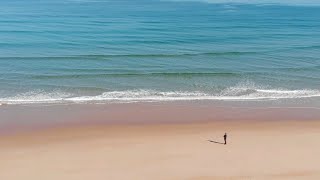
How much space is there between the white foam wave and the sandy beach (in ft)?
14.5

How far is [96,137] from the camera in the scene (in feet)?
74.8

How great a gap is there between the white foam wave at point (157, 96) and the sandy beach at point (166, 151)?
14.5 feet

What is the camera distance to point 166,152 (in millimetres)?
21078

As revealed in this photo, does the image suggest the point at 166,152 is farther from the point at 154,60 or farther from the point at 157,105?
the point at 154,60

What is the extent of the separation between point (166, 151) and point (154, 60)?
18.5 m

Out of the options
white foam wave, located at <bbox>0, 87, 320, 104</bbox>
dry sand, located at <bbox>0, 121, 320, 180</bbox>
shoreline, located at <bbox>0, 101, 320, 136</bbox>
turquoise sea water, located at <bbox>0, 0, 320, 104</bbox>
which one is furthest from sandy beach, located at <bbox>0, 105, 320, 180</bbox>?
turquoise sea water, located at <bbox>0, 0, 320, 104</bbox>

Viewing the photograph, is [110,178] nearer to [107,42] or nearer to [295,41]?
[107,42]

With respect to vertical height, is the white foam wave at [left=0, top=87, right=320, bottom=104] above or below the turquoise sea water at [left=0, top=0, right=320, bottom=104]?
below

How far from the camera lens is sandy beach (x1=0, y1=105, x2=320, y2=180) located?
62.6ft

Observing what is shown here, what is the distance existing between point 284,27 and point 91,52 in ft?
99.1

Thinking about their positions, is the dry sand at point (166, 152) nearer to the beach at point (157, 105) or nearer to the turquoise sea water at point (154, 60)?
the beach at point (157, 105)

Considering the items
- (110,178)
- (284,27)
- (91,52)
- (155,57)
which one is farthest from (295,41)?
(110,178)

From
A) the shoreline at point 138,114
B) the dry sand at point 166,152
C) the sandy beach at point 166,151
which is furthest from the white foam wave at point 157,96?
the dry sand at point 166,152

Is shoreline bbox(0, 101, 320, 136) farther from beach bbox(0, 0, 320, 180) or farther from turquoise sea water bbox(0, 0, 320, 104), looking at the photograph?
turquoise sea water bbox(0, 0, 320, 104)
